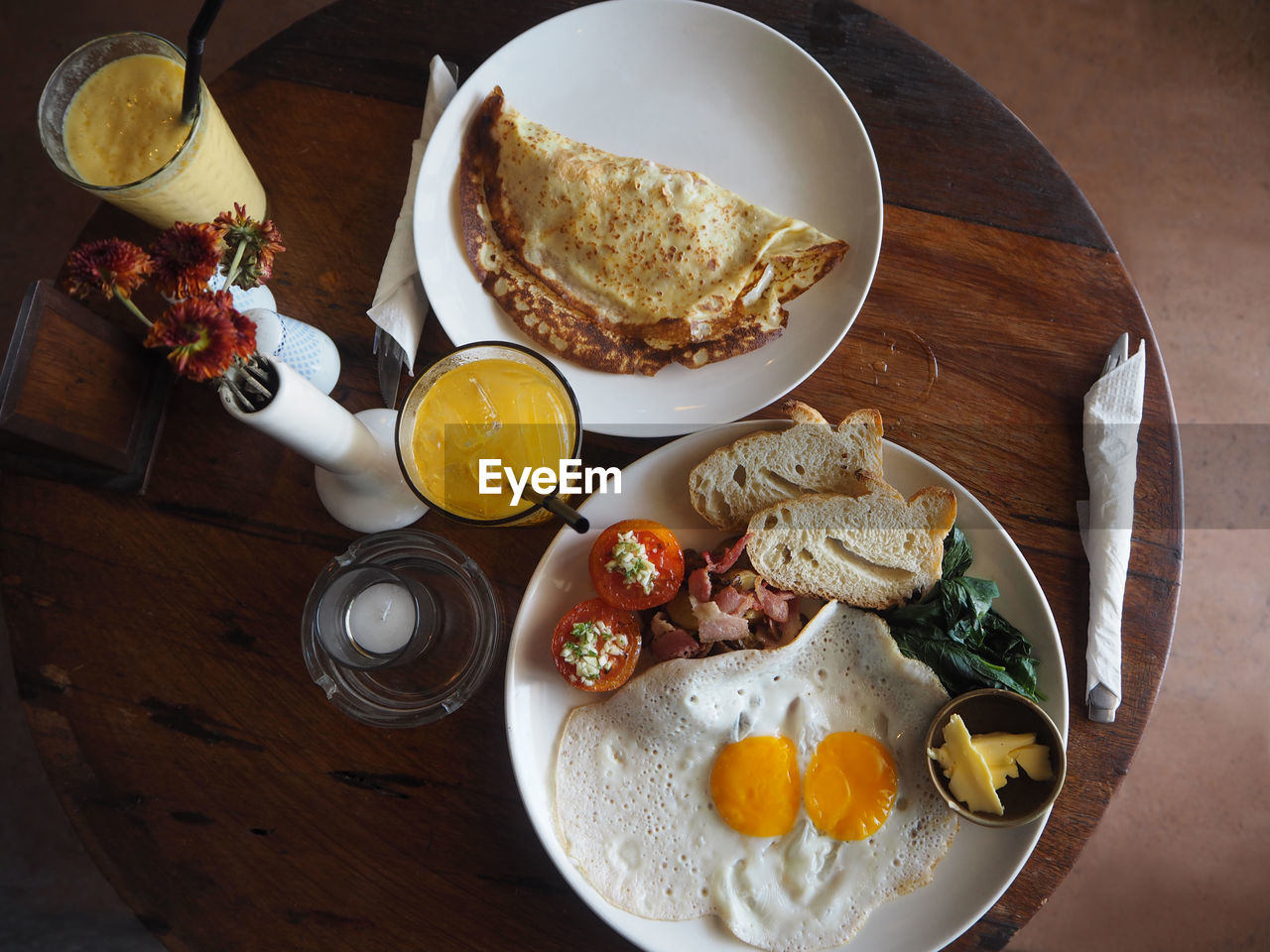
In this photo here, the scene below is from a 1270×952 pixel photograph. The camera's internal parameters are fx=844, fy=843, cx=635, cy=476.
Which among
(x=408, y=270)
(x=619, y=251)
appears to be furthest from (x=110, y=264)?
(x=619, y=251)

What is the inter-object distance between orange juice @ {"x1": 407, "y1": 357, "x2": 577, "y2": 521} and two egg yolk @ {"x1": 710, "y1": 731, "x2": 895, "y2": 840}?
694 millimetres

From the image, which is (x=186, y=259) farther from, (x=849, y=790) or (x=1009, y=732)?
(x=1009, y=732)

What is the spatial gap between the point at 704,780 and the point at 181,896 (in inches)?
43.2

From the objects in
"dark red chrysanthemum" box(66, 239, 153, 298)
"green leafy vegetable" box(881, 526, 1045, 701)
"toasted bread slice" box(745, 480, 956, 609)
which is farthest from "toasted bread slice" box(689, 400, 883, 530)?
"dark red chrysanthemum" box(66, 239, 153, 298)

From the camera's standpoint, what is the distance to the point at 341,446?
1491 millimetres

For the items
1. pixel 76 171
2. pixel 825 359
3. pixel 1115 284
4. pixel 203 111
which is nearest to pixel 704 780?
pixel 825 359

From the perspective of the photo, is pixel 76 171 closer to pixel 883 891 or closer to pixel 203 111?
pixel 203 111

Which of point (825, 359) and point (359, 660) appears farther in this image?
point (825, 359)

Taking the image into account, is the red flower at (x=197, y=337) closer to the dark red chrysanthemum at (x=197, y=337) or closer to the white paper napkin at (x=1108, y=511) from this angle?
the dark red chrysanthemum at (x=197, y=337)

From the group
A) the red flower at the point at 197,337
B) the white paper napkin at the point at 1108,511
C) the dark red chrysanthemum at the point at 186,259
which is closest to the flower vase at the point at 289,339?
the dark red chrysanthemum at the point at 186,259

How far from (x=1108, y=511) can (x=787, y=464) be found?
2.27 feet

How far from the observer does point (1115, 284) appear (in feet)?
6.16

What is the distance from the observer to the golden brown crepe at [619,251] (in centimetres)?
183

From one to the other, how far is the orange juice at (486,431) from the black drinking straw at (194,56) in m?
0.63
